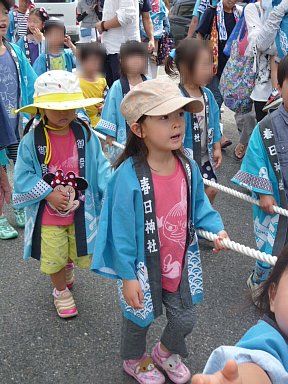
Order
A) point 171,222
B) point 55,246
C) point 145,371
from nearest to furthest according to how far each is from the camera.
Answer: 1. point 171,222
2. point 145,371
3. point 55,246

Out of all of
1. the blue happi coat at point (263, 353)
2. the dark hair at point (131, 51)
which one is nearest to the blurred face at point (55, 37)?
the dark hair at point (131, 51)

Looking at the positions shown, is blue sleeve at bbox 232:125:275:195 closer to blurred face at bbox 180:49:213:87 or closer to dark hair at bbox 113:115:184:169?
blurred face at bbox 180:49:213:87

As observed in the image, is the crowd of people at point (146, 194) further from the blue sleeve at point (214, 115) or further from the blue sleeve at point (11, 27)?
the blue sleeve at point (11, 27)

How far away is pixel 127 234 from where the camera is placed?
1.87 m

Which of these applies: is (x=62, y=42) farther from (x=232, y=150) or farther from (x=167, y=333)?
(x=167, y=333)

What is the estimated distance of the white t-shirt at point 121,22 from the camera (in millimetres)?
4398

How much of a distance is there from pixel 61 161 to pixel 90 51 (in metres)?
2.22

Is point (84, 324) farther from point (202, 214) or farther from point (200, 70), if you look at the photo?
point (200, 70)

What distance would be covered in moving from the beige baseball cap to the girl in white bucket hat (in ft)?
1.59

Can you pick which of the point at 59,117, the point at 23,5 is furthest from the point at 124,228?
the point at 23,5

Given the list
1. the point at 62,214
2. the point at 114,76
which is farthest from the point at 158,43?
the point at 62,214

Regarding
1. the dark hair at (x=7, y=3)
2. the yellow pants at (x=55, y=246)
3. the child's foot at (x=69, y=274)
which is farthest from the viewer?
the dark hair at (x=7, y=3)

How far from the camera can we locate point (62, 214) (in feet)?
8.14

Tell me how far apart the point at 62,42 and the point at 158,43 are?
170cm
